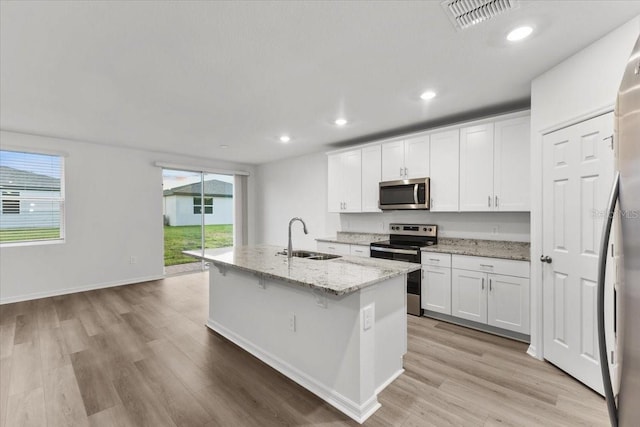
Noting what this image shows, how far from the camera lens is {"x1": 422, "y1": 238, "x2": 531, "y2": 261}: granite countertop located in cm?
302

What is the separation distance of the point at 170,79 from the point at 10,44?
0.98 metres

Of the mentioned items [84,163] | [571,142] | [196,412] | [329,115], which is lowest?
[196,412]

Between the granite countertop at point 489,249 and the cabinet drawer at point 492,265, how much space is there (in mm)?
47

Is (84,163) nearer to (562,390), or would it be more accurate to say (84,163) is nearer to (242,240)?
(242,240)

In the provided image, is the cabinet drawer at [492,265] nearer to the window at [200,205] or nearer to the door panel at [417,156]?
the door panel at [417,156]

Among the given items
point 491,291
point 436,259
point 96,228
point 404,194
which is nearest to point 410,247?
point 436,259

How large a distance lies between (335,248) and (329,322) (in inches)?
103

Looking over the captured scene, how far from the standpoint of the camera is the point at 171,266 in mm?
6066

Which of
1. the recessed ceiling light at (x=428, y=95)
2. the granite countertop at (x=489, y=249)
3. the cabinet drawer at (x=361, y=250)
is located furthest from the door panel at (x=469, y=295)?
the recessed ceiling light at (x=428, y=95)

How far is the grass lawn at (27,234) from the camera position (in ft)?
13.7

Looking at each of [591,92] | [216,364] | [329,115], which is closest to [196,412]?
[216,364]

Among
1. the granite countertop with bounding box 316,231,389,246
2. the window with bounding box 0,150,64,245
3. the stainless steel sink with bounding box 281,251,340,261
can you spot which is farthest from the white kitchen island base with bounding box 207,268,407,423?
the window with bounding box 0,150,64,245

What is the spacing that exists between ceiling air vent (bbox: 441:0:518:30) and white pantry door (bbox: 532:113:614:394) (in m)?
1.07

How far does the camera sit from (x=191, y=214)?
20.0ft
